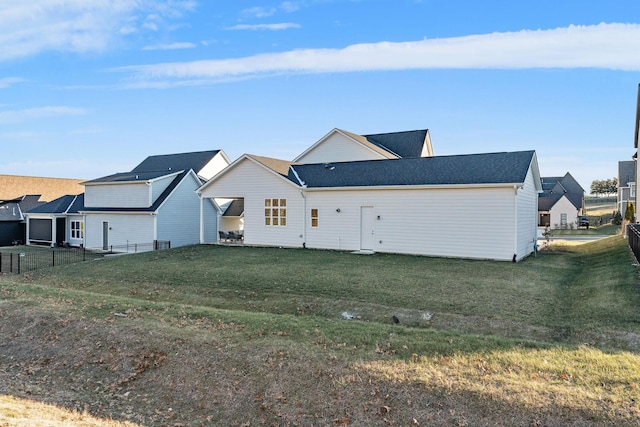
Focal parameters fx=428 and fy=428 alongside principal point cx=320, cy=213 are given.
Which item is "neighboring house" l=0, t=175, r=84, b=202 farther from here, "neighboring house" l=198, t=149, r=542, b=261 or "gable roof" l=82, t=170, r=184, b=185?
"neighboring house" l=198, t=149, r=542, b=261

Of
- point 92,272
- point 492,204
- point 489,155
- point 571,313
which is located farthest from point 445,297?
point 92,272

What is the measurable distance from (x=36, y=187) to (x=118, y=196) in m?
21.0

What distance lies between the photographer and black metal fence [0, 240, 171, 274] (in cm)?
1969

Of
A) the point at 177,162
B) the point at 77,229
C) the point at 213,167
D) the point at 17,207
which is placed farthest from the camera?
the point at 177,162

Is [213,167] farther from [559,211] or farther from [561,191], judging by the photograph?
[561,191]

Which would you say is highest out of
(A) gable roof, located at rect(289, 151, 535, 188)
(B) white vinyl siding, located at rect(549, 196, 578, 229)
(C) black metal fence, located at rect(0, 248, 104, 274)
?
(A) gable roof, located at rect(289, 151, 535, 188)

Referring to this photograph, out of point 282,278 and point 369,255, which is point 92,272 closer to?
point 282,278

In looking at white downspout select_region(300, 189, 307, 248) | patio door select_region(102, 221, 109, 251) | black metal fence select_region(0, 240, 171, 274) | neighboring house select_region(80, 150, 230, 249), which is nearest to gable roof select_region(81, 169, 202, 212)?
neighboring house select_region(80, 150, 230, 249)

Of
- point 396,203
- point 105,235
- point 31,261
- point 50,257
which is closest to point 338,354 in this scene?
point 396,203

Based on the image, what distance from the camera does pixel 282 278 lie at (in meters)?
14.1

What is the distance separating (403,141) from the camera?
104 feet

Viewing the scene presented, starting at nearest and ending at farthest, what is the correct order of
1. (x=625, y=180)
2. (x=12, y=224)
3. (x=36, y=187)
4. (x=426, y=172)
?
(x=426, y=172)
(x=12, y=224)
(x=36, y=187)
(x=625, y=180)

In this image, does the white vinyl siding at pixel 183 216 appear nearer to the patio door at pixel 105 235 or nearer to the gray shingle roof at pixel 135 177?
the gray shingle roof at pixel 135 177

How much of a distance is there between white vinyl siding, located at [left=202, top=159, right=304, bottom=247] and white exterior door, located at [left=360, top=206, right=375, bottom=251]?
3335 mm
